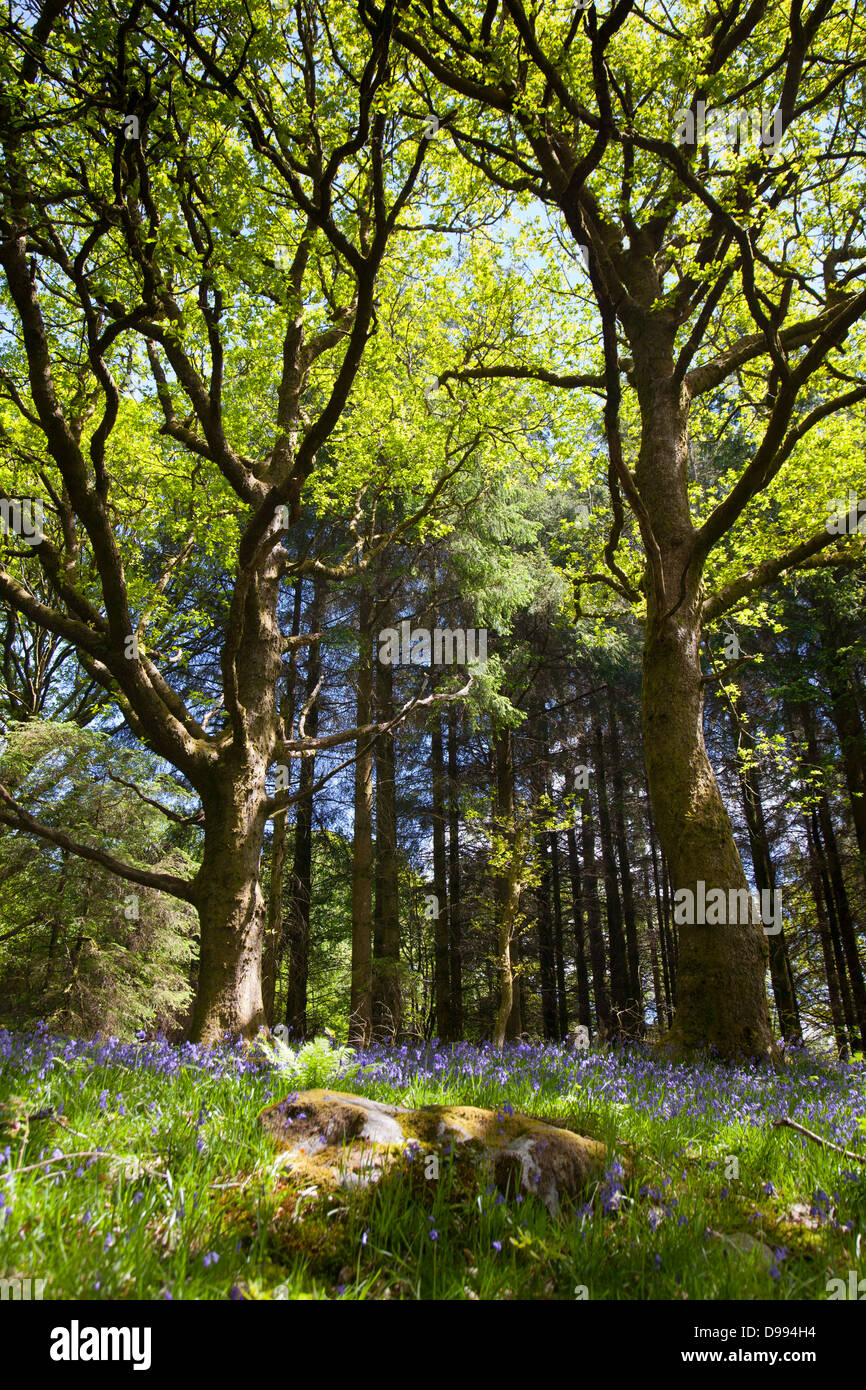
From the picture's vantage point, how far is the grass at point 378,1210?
2.05m

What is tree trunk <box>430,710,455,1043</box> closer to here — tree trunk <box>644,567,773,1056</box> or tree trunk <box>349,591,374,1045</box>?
tree trunk <box>349,591,374,1045</box>

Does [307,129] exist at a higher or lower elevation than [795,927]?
higher

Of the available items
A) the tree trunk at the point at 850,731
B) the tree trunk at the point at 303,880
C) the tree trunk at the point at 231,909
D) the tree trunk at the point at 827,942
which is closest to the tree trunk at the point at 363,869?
the tree trunk at the point at 303,880

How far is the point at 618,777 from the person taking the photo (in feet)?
77.4

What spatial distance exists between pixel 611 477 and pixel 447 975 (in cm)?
1401

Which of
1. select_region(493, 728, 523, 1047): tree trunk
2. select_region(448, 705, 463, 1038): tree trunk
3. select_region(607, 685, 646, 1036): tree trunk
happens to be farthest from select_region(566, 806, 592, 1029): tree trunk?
select_region(493, 728, 523, 1047): tree trunk

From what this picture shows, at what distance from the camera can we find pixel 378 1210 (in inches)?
98.9

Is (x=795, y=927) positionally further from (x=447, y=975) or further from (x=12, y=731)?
(x=12, y=731)

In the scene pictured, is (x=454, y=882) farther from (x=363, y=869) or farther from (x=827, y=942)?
(x=827, y=942)

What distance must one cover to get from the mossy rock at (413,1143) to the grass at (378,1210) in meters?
0.08

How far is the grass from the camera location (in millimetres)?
2053

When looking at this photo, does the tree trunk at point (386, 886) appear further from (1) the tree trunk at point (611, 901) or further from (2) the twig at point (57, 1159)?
(2) the twig at point (57, 1159)

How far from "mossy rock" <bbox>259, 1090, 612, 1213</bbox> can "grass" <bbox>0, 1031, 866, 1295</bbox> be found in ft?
0.27
